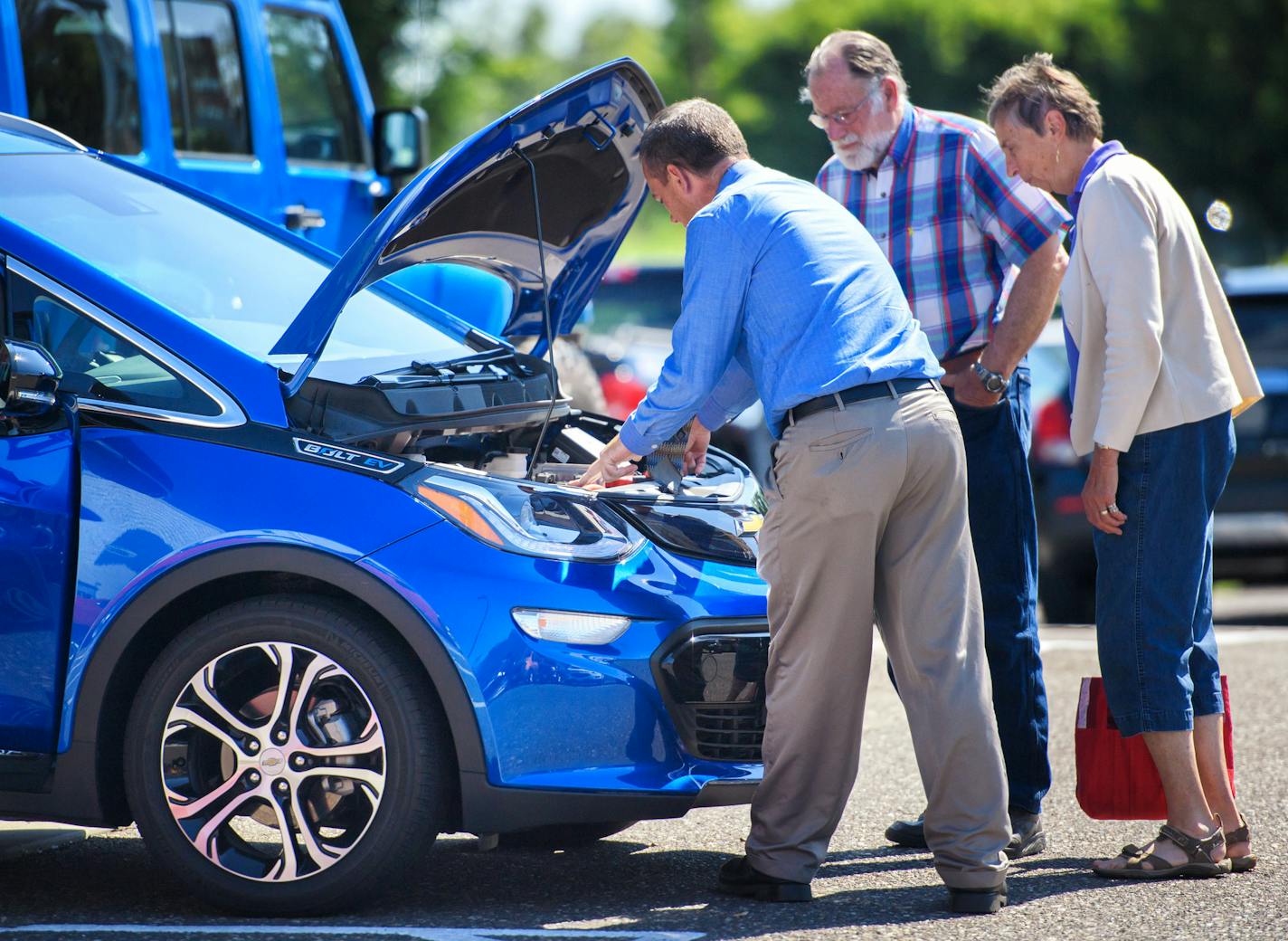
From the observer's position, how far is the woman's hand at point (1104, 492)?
4246mm

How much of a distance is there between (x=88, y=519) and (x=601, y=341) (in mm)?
6048

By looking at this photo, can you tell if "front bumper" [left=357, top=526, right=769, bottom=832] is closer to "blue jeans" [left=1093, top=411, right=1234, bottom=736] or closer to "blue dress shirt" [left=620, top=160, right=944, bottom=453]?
"blue dress shirt" [left=620, top=160, right=944, bottom=453]

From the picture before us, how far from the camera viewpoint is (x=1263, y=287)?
8828 mm

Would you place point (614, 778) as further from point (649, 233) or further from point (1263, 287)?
point (649, 233)

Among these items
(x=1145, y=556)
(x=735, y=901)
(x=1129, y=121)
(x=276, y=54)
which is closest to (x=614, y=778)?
(x=735, y=901)

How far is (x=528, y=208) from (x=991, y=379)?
1.46 metres

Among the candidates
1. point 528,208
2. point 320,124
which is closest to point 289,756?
point 528,208

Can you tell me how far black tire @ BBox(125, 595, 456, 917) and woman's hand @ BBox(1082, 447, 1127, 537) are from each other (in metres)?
1.72

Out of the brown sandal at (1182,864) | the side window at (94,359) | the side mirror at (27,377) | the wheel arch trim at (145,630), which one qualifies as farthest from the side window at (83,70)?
the brown sandal at (1182,864)

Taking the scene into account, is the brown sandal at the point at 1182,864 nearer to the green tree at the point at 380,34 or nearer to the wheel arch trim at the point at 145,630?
the wheel arch trim at the point at 145,630

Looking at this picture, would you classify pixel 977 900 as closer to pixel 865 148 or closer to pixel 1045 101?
A: pixel 1045 101

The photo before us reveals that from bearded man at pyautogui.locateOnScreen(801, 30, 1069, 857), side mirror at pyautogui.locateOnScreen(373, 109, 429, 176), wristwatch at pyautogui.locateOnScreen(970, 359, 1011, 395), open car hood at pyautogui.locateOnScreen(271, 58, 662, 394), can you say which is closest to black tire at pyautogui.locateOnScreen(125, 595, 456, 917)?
open car hood at pyautogui.locateOnScreen(271, 58, 662, 394)

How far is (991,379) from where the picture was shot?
4.67m

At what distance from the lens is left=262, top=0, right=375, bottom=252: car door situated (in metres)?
8.03
